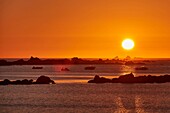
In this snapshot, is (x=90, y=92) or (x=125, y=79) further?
(x=125, y=79)

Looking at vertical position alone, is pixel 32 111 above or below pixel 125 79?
below

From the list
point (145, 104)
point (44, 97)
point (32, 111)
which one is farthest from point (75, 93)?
point (32, 111)

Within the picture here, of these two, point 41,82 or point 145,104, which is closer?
point 145,104

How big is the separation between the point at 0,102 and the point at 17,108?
10044 mm

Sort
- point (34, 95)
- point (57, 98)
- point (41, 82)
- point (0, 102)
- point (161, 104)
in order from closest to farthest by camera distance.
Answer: point (161, 104) → point (0, 102) → point (57, 98) → point (34, 95) → point (41, 82)

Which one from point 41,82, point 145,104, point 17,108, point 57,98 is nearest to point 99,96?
point 57,98

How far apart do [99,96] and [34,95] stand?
1173cm

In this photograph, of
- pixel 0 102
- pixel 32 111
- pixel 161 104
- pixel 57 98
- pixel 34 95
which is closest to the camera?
pixel 32 111

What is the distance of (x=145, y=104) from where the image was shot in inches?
2908

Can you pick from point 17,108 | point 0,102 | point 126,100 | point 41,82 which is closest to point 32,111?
point 17,108

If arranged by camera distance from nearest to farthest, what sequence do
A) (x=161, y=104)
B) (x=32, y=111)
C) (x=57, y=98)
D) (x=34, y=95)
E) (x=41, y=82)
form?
(x=32, y=111) < (x=161, y=104) < (x=57, y=98) < (x=34, y=95) < (x=41, y=82)

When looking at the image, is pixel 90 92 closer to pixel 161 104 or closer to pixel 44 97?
pixel 44 97

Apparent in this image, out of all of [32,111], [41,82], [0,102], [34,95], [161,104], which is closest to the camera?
[32,111]

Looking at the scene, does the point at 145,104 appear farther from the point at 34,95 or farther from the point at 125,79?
the point at 125,79
